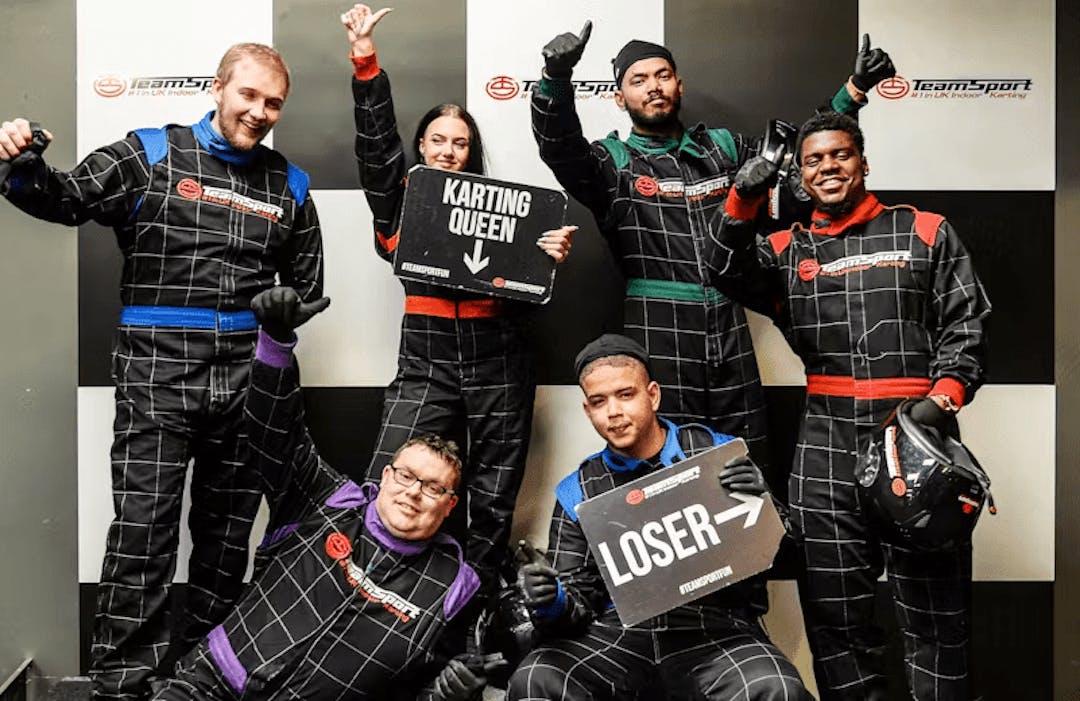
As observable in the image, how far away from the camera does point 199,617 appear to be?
2.90m

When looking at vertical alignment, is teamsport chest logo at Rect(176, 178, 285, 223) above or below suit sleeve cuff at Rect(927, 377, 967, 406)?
above

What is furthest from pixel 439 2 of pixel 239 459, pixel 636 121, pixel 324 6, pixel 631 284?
pixel 239 459

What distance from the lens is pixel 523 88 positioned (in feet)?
10.6

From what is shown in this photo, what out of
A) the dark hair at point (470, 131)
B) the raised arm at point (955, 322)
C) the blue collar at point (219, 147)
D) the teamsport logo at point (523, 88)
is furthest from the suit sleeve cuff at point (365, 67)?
the raised arm at point (955, 322)

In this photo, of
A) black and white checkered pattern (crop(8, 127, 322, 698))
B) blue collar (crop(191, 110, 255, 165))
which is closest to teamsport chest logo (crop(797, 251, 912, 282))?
black and white checkered pattern (crop(8, 127, 322, 698))

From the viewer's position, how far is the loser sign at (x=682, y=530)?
2.30 meters

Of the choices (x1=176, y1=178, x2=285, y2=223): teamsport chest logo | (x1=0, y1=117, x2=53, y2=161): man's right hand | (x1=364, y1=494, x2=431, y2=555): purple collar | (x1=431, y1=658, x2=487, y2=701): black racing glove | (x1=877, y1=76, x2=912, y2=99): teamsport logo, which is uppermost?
(x1=877, y1=76, x2=912, y2=99): teamsport logo

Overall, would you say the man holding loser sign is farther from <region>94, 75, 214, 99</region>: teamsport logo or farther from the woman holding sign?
<region>94, 75, 214, 99</region>: teamsport logo

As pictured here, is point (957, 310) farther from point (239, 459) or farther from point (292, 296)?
point (239, 459)

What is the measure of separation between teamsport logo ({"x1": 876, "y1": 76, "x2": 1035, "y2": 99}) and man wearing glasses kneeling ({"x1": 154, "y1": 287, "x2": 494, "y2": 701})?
1909 mm

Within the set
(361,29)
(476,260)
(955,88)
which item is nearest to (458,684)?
(476,260)

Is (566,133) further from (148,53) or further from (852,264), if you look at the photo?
(148,53)

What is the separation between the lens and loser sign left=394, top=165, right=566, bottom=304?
278 centimetres

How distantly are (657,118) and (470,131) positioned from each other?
551mm
